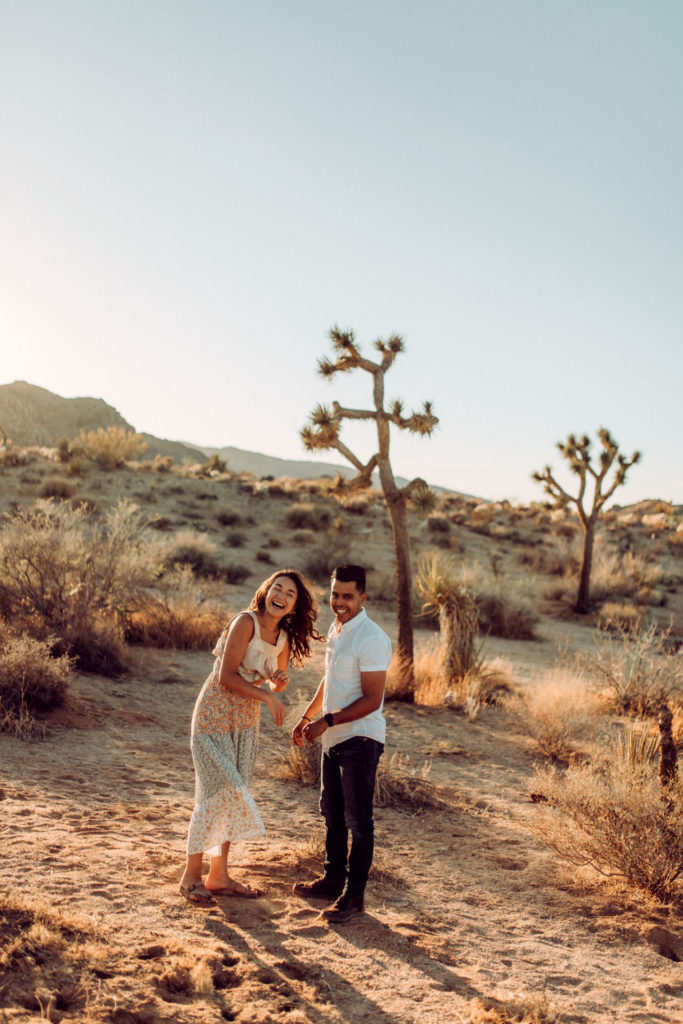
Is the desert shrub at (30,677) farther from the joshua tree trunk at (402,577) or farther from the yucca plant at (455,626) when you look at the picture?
the yucca plant at (455,626)

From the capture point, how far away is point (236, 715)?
4016 millimetres

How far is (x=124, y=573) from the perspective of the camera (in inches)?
438

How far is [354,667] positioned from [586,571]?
1690 cm

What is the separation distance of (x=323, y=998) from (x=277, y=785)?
140 inches

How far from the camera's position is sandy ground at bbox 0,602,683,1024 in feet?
10.5

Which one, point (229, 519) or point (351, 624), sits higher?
point (229, 519)

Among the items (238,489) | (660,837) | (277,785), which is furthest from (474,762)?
(238,489)

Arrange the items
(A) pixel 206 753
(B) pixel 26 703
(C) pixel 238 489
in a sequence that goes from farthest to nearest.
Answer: (C) pixel 238 489
(B) pixel 26 703
(A) pixel 206 753

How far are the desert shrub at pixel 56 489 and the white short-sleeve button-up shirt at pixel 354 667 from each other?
2302 centimetres

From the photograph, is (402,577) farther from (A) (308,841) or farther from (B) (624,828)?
(B) (624,828)

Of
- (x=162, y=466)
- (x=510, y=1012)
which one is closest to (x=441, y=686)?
(x=510, y=1012)

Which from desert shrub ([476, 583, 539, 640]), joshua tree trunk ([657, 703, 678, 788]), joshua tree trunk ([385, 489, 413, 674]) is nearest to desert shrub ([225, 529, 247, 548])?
desert shrub ([476, 583, 539, 640])

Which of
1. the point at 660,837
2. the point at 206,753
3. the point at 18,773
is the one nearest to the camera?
the point at 206,753

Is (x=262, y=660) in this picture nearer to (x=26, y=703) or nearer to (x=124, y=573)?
(x=26, y=703)
